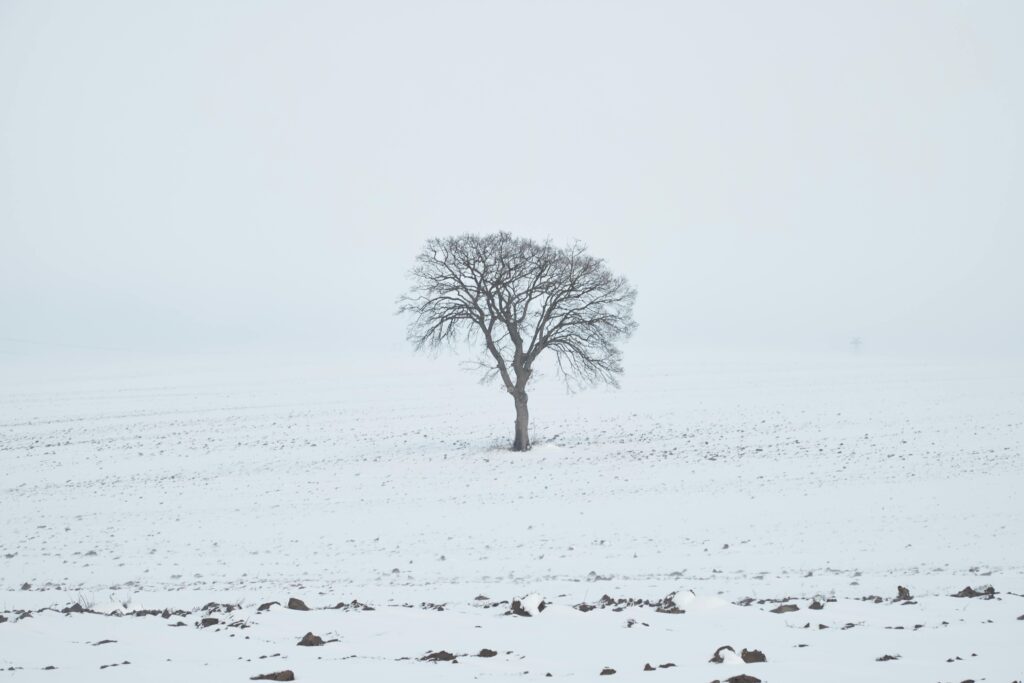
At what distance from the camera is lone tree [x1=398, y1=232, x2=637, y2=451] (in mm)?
31531

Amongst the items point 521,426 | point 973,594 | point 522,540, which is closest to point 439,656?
point 973,594

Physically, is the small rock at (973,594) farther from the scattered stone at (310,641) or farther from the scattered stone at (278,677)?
the scattered stone at (278,677)

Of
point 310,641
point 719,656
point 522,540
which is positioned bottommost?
point 522,540

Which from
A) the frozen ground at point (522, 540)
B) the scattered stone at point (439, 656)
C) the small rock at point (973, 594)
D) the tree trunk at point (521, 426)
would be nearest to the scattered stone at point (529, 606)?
the frozen ground at point (522, 540)

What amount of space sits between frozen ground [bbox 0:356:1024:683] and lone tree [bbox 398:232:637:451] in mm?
4002

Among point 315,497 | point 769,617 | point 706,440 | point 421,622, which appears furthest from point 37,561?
point 706,440

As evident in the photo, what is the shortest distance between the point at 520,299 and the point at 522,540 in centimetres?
1593

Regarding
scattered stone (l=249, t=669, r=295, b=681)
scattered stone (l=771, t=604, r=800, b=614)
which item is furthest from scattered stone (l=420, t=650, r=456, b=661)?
scattered stone (l=771, t=604, r=800, b=614)

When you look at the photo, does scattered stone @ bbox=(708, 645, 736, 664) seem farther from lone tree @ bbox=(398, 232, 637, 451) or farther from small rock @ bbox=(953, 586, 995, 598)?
lone tree @ bbox=(398, 232, 637, 451)

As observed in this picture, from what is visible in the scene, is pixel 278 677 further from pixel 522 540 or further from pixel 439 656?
pixel 522 540

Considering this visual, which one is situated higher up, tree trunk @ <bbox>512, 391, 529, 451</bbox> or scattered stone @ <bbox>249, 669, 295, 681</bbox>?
tree trunk @ <bbox>512, 391, 529, 451</bbox>

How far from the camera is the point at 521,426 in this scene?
3109cm

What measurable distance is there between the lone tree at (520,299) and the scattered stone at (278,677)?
23895mm

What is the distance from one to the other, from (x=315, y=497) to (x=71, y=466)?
12887 millimetres
